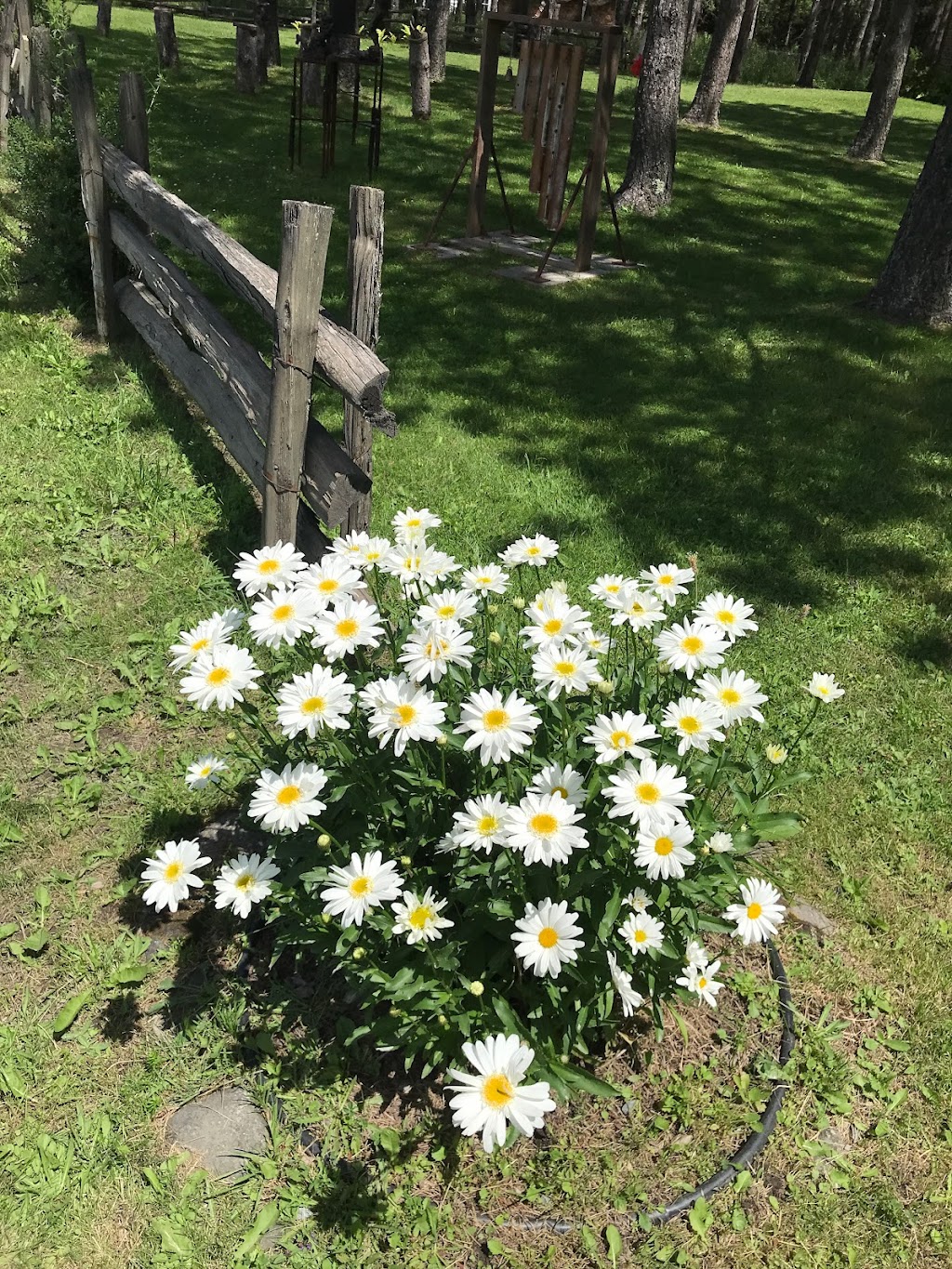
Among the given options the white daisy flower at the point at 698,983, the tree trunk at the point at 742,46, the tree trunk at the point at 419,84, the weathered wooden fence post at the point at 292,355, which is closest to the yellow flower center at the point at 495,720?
the white daisy flower at the point at 698,983

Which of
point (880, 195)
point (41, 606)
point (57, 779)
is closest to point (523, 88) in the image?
point (880, 195)

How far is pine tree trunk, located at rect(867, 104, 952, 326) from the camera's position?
22.6 ft

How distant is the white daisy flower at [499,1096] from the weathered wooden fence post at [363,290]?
A: 206cm

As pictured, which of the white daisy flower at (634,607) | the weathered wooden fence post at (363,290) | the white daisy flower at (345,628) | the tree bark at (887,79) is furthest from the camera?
the tree bark at (887,79)

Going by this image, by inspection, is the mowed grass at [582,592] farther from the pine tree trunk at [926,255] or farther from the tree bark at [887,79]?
the tree bark at [887,79]

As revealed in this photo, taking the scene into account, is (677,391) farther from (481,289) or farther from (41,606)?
(41,606)

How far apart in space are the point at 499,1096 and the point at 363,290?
8.46ft

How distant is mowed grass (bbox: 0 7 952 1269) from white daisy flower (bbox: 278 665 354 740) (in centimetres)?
100

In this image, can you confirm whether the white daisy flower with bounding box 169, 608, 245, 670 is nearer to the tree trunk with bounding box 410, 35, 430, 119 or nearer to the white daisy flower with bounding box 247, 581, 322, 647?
the white daisy flower with bounding box 247, 581, 322, 647

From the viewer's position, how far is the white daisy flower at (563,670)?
199 centimetres

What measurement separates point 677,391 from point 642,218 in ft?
13.5

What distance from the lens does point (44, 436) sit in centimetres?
525

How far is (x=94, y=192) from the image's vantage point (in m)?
5.90

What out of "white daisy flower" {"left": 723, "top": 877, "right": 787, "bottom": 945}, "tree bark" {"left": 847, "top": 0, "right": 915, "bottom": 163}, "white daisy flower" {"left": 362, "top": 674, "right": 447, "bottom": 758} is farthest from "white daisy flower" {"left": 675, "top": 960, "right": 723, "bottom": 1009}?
"tree bark" {"left": 847, "top": 0, "right": 915, "bottom": 163}
